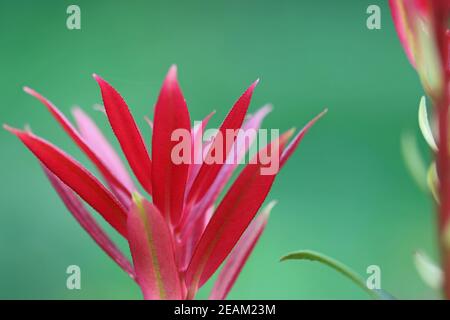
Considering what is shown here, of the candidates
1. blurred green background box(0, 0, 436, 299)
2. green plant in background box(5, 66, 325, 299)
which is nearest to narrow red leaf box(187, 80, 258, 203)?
green plant in background box(5, 66, 325, 299)

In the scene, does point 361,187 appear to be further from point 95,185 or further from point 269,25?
point 95,185

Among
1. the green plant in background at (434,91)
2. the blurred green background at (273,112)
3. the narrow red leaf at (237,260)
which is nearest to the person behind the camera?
the green plant in background at (434,91)

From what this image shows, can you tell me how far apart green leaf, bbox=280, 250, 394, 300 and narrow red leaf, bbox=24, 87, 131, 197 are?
13 cm

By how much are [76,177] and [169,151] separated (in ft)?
0.20

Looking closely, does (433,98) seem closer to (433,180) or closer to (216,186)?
(433,180)

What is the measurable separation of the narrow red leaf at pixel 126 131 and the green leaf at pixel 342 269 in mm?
112

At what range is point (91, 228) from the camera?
50 cm

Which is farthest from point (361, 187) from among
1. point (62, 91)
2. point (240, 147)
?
point (240, 147)

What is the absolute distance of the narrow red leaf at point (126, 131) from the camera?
0.43 m

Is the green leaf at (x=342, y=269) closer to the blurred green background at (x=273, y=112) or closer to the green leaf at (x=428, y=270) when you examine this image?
the green leaf at (x=428, y=270)

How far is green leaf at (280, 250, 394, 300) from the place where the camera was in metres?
0.41

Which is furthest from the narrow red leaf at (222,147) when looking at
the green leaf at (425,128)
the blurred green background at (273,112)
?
the blurred green background at (273,112)

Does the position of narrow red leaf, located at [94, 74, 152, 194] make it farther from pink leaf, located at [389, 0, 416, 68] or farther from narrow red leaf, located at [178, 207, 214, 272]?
pink leaf, located at [389, 0, 416, 68]
